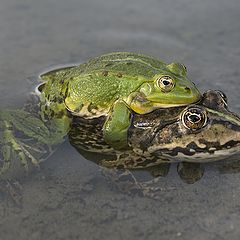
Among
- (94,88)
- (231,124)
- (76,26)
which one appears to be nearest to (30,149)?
(94,88)

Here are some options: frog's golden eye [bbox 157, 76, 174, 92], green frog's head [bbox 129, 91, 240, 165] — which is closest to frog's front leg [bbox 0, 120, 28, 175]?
green frog's head [bbox 129, 91, 240, 165]

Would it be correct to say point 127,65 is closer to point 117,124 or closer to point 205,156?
point 117,124

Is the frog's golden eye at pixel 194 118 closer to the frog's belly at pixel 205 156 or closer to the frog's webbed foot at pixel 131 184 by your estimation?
the frog's belly at pixel 205 156

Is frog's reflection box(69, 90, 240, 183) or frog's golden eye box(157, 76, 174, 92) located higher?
frog's golden eye box(157, 76, 174, 92)

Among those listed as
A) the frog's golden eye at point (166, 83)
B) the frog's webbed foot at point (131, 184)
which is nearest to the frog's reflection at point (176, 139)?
the frog's webbed foot at point (131, 184)

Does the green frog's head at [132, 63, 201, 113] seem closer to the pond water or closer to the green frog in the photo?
the green frog

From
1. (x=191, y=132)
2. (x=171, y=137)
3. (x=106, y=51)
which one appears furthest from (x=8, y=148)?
(x=106, y=51)
